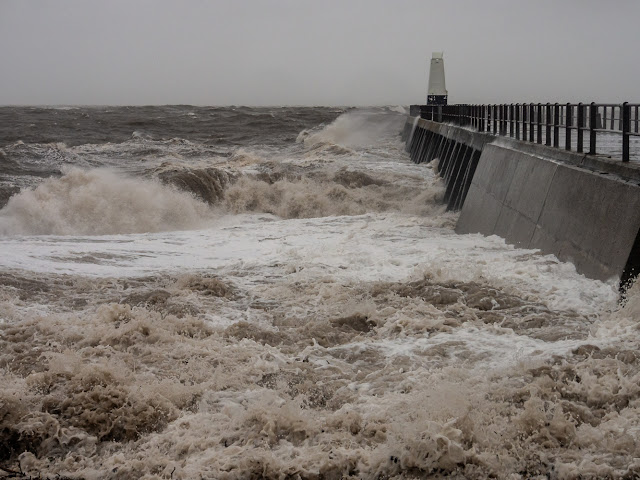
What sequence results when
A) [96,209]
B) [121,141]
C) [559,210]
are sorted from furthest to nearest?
1. [121,141]
2. [96,209]
3. [559,210]

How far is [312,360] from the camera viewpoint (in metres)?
6.57

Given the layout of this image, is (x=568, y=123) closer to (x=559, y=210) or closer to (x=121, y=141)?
(x=559, y=210)

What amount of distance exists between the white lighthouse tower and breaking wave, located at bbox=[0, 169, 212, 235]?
22.4 metres

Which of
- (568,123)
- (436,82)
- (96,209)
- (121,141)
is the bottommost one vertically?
(96,209)

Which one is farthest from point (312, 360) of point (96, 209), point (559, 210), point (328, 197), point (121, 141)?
point (121, 141)

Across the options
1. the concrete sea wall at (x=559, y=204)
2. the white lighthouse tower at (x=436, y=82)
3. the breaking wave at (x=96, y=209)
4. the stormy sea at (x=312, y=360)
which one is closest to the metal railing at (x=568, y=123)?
the concrete sea wall at (x=559, y=204)

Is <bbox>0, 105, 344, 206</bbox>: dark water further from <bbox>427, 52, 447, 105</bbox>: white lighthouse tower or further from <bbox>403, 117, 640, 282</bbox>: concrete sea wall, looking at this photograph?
<bbox>403, 117, 640, 282</bbox>: concrete sea wall

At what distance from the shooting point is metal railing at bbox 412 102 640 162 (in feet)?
29.0

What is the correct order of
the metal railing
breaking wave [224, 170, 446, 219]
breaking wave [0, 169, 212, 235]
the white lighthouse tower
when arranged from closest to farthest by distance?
the metal railing, breaking wave [0, 169, 212, 235], breaking wave [224, 170, 446, 219], the white lighthouse tower

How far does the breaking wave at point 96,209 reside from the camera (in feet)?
55.6

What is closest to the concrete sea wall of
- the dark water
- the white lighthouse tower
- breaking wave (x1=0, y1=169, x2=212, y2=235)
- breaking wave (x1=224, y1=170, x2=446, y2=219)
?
breaking wave (x1=224, y1=170, x2=446, y2=219)

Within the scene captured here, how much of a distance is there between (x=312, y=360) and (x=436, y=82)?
115 ft

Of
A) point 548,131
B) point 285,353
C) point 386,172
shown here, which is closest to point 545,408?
point 285,353

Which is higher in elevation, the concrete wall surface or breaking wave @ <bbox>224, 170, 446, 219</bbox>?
the concrete wall surface
